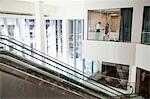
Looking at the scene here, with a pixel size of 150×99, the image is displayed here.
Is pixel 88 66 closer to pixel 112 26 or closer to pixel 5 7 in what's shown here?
pixel 112 26

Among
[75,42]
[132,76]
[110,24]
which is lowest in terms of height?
[132,76]

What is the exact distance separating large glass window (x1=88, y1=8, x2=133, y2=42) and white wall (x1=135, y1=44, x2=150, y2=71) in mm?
1050

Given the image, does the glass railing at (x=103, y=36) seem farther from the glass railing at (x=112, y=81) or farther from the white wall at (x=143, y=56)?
the glass railing at (x=112, y=81)

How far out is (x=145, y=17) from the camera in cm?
955

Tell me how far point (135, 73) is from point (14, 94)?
832 centimetres

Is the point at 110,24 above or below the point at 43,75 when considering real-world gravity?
above

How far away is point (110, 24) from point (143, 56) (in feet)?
9.26

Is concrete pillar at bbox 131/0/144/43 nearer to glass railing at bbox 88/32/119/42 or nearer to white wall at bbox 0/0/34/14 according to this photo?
glass railing at bbox 88/32/119/42

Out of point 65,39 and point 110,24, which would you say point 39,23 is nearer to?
point 65,39

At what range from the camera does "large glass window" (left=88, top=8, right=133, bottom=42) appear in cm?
1022

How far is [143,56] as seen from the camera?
8844 mm

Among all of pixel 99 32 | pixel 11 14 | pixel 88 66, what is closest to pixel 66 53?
pixel 88 66

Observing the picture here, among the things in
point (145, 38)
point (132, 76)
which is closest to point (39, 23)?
point (145, 38)

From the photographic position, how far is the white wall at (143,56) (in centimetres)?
854
